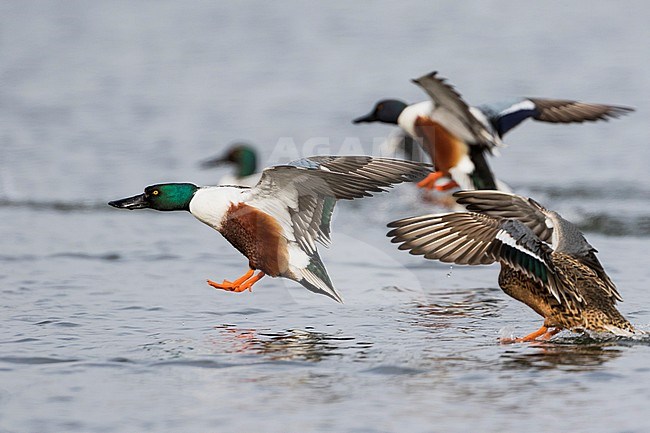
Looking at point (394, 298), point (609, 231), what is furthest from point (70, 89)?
point (394, 298)

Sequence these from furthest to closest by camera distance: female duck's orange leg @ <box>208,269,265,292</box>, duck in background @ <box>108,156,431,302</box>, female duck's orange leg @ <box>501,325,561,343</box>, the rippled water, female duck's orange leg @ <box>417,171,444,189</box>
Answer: female duck's orange leg @ <box>417,171,444,189</box> → female duck's orange leg @ <box>208,269,265,292</box> → duck in background @ <box>108,156,431,302</box> → female duck's orange leg @ <box>501,325,561,343</box> → the rippled water

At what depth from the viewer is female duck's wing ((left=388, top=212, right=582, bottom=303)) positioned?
20.7ft

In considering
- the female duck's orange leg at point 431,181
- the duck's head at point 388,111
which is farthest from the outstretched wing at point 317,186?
the duck's head at point 388,111

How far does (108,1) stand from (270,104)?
903 cm

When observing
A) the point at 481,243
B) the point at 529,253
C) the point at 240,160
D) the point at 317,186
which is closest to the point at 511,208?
the point at 481,243

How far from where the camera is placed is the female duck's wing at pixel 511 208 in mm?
6656

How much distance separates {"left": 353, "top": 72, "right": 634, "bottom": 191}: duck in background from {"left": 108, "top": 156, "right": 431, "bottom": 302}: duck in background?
322 cm

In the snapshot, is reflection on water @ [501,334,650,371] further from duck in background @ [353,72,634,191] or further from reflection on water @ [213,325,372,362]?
duck in background @ [353,72,634,191]

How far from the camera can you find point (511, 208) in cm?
680

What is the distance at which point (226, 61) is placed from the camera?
19.0m

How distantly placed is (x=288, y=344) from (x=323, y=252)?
10.0 feet

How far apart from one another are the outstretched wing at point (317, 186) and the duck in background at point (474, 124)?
3198mm

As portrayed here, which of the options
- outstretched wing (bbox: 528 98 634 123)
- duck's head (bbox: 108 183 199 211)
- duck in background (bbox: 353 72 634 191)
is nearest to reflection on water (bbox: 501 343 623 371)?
duck's head (bbox: 108 183 199 211)

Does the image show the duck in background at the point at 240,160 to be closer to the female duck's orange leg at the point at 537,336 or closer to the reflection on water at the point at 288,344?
the reflection on water at the point at 288,344
